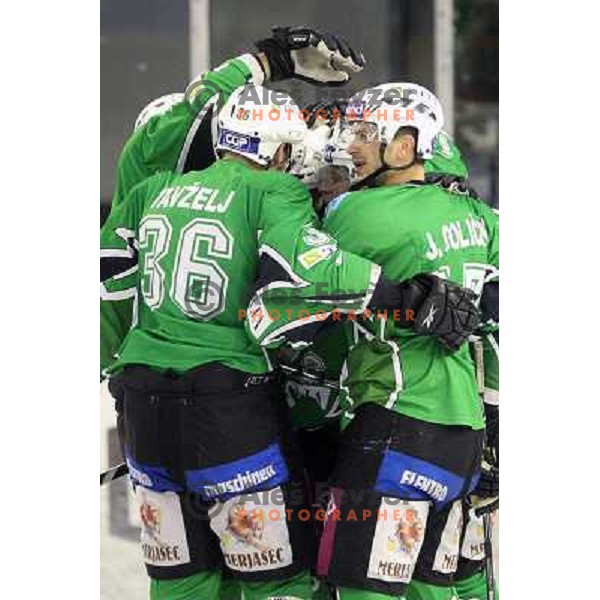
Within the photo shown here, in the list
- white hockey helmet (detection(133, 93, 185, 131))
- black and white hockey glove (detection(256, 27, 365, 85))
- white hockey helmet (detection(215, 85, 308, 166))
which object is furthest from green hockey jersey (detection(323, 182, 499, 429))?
white hockey helmet (detection(133, 93, 185, 131))

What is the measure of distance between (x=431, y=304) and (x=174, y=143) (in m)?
0.60

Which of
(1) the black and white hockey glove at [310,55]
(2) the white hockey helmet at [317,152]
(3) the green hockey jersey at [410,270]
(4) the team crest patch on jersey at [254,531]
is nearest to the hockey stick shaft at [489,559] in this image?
(3) the green hockey jersey at [410,270]

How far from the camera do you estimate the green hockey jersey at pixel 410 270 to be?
9.41 feet

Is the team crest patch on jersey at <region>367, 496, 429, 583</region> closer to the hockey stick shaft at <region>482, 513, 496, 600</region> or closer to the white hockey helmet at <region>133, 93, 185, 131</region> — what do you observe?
the hockey stick shaft at <region>482, 513, 496, 600</region>

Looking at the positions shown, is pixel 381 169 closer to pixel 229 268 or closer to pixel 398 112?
pixel 398 112

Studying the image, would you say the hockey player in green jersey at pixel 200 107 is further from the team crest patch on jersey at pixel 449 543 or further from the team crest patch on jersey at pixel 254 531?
the team crest patch on jersey at pixel 449 543

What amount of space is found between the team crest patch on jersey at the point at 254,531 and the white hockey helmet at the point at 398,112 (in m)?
0.59

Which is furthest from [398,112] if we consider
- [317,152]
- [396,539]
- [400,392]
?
[396,539]

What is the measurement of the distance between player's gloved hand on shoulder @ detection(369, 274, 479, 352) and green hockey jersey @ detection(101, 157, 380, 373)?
4 centimetres

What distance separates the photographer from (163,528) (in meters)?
3.00
